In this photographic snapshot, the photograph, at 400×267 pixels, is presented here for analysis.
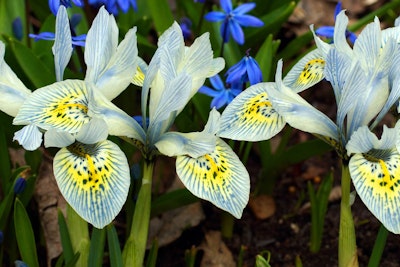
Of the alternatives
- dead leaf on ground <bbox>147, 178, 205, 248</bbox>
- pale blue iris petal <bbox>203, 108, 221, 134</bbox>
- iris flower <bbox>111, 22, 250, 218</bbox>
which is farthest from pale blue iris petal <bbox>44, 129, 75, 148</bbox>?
dead leaf on ground <bbox>147, 178, 205, 248</bbox>

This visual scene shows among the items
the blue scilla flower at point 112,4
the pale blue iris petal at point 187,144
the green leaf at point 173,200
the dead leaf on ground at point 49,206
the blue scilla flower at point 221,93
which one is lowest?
the dead leaf on ground at point 49,206

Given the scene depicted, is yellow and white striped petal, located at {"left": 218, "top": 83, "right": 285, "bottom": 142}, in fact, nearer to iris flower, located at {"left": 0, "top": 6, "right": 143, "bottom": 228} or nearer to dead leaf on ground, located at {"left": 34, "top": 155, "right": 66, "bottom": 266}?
iris flower, located at {"left": 0, "top": 6, "right": 143, "bottom": 228}

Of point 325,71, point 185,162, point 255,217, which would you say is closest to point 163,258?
point 255,217

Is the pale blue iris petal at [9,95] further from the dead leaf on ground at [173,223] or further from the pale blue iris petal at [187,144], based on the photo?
the dead leaf on ground at [173,223]

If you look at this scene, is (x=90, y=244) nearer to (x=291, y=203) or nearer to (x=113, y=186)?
(x=113, y=186)

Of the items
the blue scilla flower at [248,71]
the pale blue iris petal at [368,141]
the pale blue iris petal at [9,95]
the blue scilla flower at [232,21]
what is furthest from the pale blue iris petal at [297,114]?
the blue scilla flower at [232,21]

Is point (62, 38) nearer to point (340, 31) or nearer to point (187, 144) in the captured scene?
point (187, 144)

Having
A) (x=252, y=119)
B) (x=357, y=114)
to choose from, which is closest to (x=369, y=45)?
(x=357, y=114)

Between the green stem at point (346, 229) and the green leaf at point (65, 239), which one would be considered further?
the green leaf at point (65, 239)
